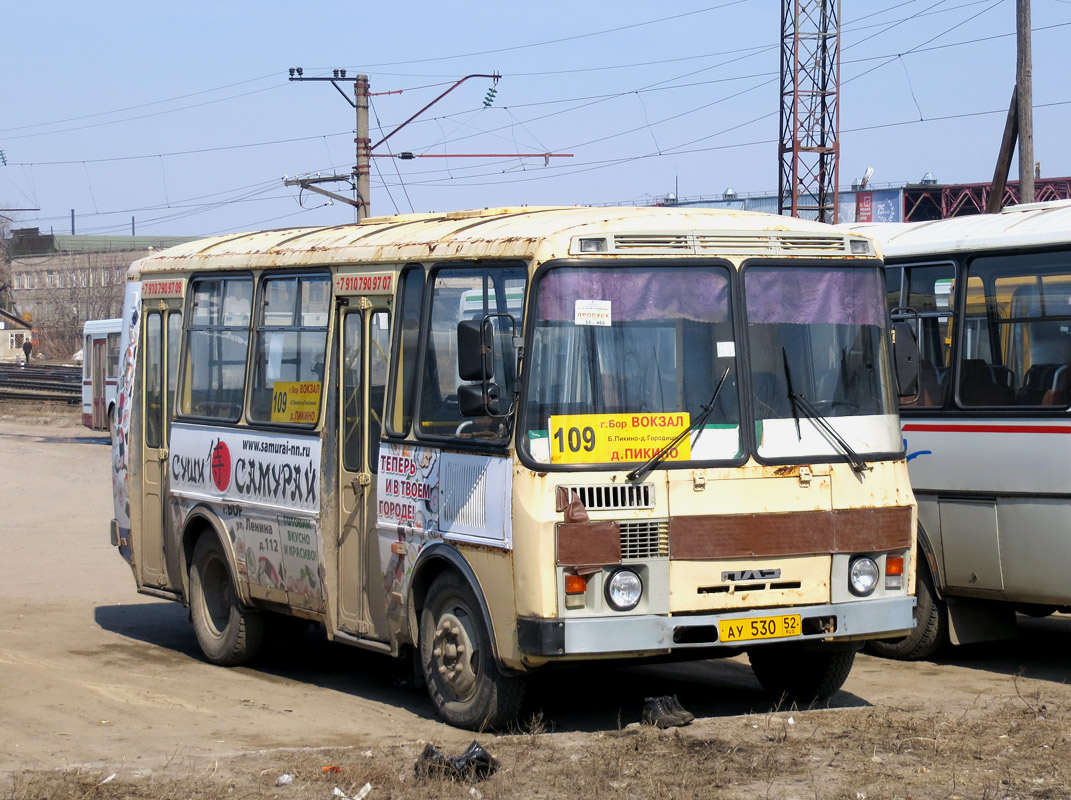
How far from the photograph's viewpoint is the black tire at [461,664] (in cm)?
775

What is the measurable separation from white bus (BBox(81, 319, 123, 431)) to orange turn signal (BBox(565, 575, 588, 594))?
24.9 metres

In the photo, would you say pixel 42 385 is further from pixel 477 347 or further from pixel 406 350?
pixel 477 347

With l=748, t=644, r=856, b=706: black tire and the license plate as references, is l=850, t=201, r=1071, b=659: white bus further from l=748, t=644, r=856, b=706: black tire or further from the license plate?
the license plate

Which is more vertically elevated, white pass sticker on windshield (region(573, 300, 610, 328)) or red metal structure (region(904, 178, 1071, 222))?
red metal structure (region(904, 178, 1071, 222))

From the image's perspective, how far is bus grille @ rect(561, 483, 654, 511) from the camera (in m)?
7.36

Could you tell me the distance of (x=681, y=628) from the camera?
7473 mm

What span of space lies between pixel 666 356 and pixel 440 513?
1501mm

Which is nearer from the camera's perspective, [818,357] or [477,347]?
[477,347]

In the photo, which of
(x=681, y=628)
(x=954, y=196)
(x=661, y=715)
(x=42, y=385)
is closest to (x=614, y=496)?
(x=681, y=628)

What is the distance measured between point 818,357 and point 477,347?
1.82m

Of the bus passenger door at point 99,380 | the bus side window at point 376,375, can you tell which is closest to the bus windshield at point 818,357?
the bus side window at point 376,375

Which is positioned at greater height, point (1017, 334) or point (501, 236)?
point (501, 236)

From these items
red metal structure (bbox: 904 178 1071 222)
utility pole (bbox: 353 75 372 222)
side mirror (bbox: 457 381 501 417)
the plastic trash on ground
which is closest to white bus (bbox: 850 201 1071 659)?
side mirror (bbox: 457 381 501 417)

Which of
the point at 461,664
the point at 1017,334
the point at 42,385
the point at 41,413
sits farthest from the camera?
the point at 42,385
